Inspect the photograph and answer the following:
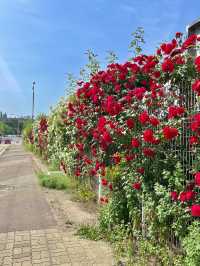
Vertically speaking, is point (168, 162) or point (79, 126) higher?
point (79, 126)

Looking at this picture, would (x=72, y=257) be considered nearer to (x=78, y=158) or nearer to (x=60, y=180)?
(x=78, y=158)

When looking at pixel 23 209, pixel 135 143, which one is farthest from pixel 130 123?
pixel 23 209

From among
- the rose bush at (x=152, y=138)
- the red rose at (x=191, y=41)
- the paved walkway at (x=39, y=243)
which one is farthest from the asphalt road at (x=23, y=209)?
the red rose at (x=191, y=41)

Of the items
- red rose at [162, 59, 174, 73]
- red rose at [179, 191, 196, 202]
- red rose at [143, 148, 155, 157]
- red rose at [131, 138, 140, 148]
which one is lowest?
red rose at [179, 191, 196, 202]

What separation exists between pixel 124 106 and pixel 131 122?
1.62 feet

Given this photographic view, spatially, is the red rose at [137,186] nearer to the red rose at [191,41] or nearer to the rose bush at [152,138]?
the rose bush at [152,138]

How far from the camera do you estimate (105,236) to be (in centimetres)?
581

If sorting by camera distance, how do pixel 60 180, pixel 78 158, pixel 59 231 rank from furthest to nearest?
pixel 60 180
pixel 78 158
pixel 59 231

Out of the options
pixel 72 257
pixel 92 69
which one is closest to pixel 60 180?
pixel 92 69

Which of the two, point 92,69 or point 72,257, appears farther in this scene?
point 92,69

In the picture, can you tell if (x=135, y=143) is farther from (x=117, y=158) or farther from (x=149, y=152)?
(x=117, y=158)

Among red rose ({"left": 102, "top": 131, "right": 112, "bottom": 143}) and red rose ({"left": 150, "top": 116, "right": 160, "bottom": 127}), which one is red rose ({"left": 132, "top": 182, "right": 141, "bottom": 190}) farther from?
red rose ({"left": 150, "top": 116, "right": 160, "bottom": 127})

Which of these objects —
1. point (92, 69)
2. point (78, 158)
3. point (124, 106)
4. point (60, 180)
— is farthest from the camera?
point (60, 180)

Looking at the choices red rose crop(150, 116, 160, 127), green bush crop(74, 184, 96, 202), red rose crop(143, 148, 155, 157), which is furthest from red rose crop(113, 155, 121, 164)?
green bush crop(74, 184, 96, 202)
